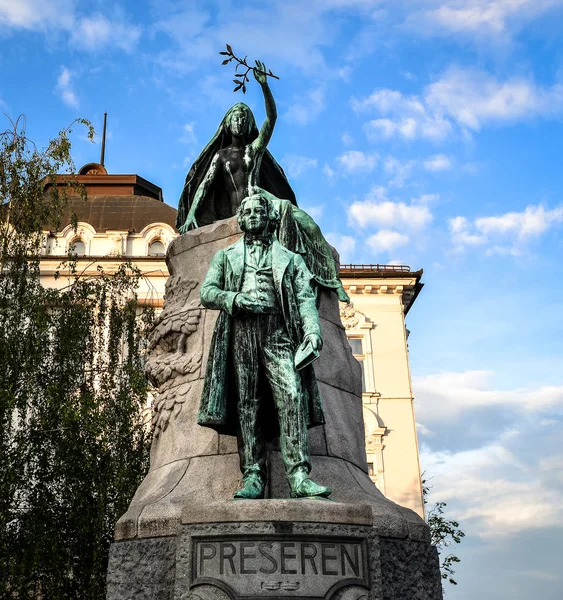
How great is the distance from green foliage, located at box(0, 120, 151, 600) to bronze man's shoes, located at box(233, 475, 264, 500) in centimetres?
678

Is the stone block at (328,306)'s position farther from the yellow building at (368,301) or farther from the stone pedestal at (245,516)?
the yellow building at (368,301)

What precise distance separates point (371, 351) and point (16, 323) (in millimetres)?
17494

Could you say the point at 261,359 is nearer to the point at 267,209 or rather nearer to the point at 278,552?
the point at 267,209

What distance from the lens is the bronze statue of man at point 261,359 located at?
4.75 m

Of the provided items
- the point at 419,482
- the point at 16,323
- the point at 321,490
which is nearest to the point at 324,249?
the point at 321,490

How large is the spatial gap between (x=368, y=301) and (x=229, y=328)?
24027 mm

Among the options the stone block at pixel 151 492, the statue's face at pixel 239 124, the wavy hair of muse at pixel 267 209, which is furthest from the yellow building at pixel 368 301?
the wavy hair of muse at pixel 267 209

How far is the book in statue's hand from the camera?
4.71 m

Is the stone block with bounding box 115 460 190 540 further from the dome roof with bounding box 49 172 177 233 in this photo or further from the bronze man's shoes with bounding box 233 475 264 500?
the dome roof with bounding box 49 172 177 233

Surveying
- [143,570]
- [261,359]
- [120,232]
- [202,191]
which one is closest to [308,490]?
[261,359]

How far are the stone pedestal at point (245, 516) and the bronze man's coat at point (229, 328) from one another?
477 mm

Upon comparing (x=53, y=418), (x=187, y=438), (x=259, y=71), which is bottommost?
(x=187, y=438)

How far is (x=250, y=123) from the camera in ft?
25.3

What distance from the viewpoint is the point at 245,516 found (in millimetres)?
4117
